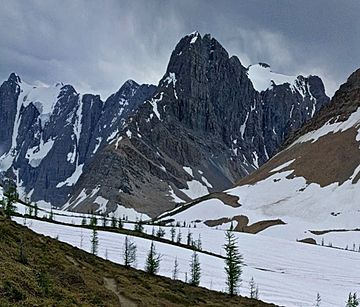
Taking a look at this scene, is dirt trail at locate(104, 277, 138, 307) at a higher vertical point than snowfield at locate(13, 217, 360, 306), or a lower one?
lower

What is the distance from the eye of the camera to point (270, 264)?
414 feet

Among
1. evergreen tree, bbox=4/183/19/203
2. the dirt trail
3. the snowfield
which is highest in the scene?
evergreen tree, bbox=4/183/19/203

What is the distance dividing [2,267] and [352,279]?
320 ft

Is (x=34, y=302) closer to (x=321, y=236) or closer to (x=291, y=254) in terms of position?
(x=291, y=254)

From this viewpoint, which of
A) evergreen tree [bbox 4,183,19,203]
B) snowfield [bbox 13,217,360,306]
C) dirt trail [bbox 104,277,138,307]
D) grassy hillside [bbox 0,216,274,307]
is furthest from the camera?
evergreen tree [bbox 4,183,19,203]

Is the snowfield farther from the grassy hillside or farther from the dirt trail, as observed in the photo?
the dirt trail

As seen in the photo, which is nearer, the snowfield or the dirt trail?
the dirt trail

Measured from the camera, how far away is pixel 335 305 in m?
86.4

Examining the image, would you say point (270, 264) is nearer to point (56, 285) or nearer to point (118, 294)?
point (118, 294)

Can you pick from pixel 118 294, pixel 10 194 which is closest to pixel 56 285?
pixel 118 294

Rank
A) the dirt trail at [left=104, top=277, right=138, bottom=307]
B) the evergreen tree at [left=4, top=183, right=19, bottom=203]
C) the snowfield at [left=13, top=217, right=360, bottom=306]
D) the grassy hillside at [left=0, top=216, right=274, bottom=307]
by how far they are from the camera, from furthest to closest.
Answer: the evergreen tree at [left=4, top=183, right=19, bottom=203] → the snowfield at [left=13, top=217, right=360, bottom=306] → the dirt trail at [left=104, top=277, right=138, bottom=307] → the grassy hillside at [left=0, top=216, right=274, bottom=307]

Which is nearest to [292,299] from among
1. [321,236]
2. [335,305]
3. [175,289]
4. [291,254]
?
[335,305]

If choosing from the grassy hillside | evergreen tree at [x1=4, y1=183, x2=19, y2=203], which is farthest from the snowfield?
the grassy hillside

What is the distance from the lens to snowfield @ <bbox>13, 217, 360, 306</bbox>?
93169mm
